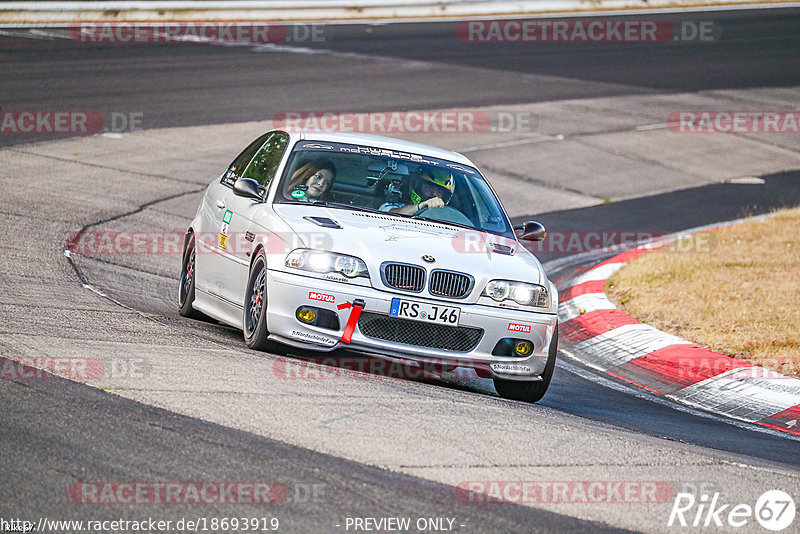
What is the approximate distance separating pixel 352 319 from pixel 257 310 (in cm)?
76

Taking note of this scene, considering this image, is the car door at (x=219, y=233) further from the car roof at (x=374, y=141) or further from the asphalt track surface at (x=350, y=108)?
the car roof at (x=374, y=141)

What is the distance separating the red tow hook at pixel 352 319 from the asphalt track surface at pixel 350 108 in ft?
2.05

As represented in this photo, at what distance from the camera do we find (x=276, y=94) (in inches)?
822

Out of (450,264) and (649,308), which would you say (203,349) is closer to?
(450,264)

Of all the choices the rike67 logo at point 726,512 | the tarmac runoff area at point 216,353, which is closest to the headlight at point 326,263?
the tarmac runoff area at point 216,353

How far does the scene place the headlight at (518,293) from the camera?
711 cm

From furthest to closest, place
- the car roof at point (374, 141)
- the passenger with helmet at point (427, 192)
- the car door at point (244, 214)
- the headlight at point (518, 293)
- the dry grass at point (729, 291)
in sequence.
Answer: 1. the dry grass at point (729, 291)
2. the car roof at point (374, 141)
3. the passenger with helmet at point (427, 192)
4. the car door at point (244, 214)
5. the headlight at point (518, 293)

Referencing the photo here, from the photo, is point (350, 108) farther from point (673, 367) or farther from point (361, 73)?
point (673, 367)

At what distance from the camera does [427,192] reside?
818 cm

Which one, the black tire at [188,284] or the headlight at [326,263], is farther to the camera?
the black tire at [188,284]

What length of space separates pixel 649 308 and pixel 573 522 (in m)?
5.95

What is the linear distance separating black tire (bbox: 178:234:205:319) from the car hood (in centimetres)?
133

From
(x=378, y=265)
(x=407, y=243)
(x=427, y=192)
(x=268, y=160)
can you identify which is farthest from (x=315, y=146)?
(x=378, y=265)

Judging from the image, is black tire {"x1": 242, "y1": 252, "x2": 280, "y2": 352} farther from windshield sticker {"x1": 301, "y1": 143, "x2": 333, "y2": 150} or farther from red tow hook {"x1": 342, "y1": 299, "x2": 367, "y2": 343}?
windshield sticker {"x1": 301, "y1": 143, "x2": 333, "y2": 150}
